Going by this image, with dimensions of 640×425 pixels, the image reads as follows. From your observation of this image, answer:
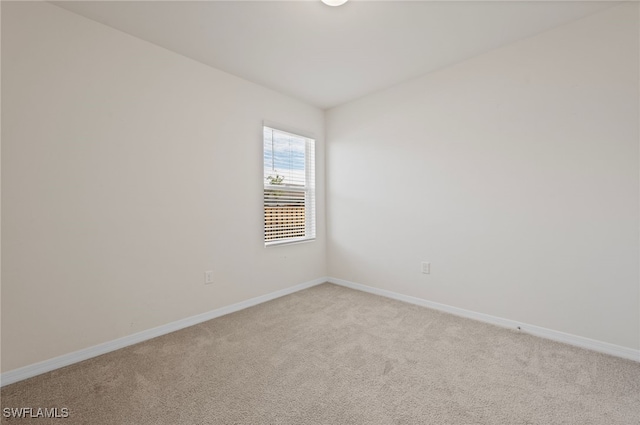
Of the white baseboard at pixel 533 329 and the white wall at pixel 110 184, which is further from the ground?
the white wall at pixel 110 184

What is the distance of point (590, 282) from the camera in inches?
77.2

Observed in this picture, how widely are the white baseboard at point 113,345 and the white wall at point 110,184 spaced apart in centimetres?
4

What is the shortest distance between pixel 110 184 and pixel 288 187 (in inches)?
69.0

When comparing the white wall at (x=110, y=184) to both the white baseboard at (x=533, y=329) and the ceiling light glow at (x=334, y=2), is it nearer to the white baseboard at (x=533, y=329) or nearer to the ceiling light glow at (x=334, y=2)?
the ceiling light glow at (x=334, y=2)

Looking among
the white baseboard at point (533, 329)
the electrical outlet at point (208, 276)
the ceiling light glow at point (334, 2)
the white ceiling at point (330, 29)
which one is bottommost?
the white baseboard at point (533, 329)

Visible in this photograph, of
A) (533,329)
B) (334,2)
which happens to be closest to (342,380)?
(533,329)

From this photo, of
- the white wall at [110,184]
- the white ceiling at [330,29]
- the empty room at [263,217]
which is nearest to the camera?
the empty room at [263,217]

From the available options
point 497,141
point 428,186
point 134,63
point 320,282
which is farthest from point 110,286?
point 497,141

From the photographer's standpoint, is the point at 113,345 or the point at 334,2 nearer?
the point at 334,2

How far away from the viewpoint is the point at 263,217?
9.84 ft

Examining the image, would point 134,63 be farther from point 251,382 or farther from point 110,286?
point 251,382

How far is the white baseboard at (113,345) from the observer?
1.66 metres

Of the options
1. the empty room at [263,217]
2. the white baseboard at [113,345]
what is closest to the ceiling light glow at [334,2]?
the empty room at [263,217]

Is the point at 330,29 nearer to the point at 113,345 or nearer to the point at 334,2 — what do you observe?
the point at 334,2
